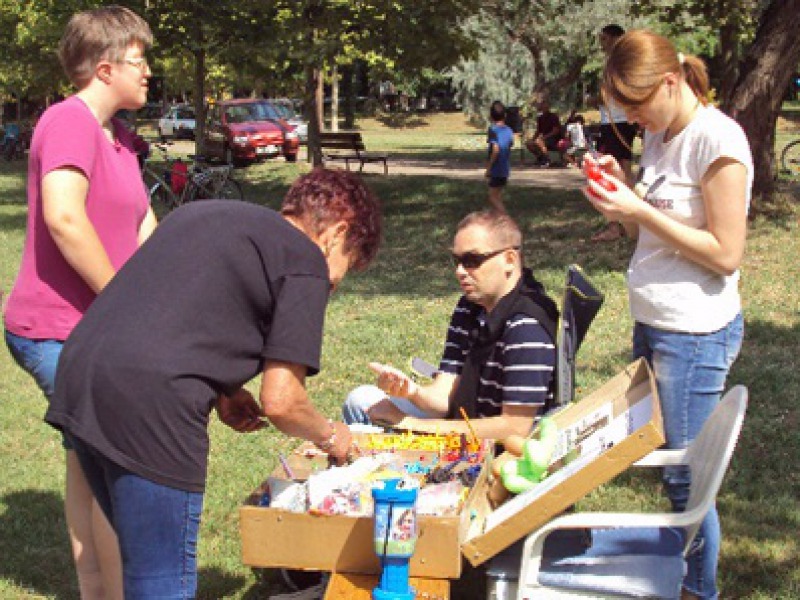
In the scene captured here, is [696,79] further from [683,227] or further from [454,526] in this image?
[454,526]

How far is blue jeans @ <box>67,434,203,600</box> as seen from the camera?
251 centimetres

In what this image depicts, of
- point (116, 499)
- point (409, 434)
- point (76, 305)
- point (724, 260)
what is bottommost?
point (409, 434)

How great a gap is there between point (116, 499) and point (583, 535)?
143 cm

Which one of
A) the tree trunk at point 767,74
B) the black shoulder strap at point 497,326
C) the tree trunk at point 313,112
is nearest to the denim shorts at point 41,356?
the black shoulder strap at point 497,326

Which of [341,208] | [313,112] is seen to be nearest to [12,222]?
[313,112]

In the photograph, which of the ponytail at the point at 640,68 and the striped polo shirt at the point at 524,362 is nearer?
the ponytail at the point at 640,68

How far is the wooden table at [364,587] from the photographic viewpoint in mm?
2977

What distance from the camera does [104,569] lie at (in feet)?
11.2

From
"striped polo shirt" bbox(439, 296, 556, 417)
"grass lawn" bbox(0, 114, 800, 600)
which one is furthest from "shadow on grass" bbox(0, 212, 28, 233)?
"striped polo shirt" bbox(439, 296, 556, 417)

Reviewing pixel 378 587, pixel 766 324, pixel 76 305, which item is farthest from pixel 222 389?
pixel 766 324

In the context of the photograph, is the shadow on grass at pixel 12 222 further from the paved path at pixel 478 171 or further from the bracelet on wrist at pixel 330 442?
the bracelet on wrist at pixel 330 442

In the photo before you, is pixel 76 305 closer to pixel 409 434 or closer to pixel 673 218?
pixel 409 434

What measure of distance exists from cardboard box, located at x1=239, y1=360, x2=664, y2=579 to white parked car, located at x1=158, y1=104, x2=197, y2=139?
1509 inches

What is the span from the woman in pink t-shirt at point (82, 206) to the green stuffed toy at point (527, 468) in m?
1.19
